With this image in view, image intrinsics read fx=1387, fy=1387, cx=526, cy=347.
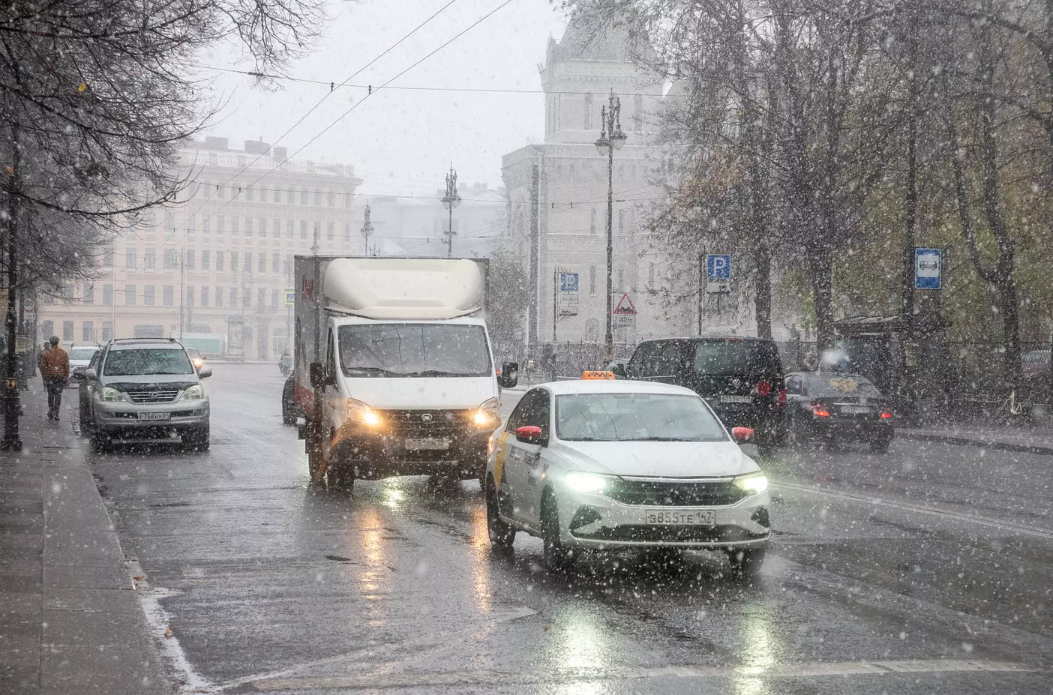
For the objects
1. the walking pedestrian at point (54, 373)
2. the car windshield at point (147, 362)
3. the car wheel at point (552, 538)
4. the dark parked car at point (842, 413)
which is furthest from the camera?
the walking pedestrian at point (54, 373)

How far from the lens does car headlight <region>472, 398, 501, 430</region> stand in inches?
615

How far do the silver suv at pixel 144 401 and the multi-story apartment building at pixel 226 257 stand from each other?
101398mm

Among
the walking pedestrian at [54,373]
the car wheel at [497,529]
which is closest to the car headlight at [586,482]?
the car wheel at [497,529]

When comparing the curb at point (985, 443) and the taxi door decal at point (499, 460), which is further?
the curb at point (985, 443)

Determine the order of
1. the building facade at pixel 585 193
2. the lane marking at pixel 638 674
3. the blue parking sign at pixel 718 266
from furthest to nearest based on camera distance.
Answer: the building facade at pixel 585 193, the blue parking sign at pixel 718 266, the lane marking at pixel 638 674

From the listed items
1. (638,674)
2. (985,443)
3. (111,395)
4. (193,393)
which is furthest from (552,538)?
(985,443)

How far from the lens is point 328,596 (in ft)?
29.8

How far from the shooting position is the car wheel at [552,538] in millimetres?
9602

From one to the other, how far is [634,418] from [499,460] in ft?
4.29

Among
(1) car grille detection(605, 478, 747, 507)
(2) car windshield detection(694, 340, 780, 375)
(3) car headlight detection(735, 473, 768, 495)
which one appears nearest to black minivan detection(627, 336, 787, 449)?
(2) car windshield detection(694, 340, 780, 375)

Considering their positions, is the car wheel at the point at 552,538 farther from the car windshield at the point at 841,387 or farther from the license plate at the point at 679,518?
the car windshield at the point at 841,387

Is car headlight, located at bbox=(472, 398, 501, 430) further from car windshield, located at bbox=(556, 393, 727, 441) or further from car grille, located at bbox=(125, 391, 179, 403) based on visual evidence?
car grille, located at bbox=(125, 391, 179, 403)

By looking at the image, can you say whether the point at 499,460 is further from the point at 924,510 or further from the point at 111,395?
the point at 111,395

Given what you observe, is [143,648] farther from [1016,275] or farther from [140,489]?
[1016,275]
